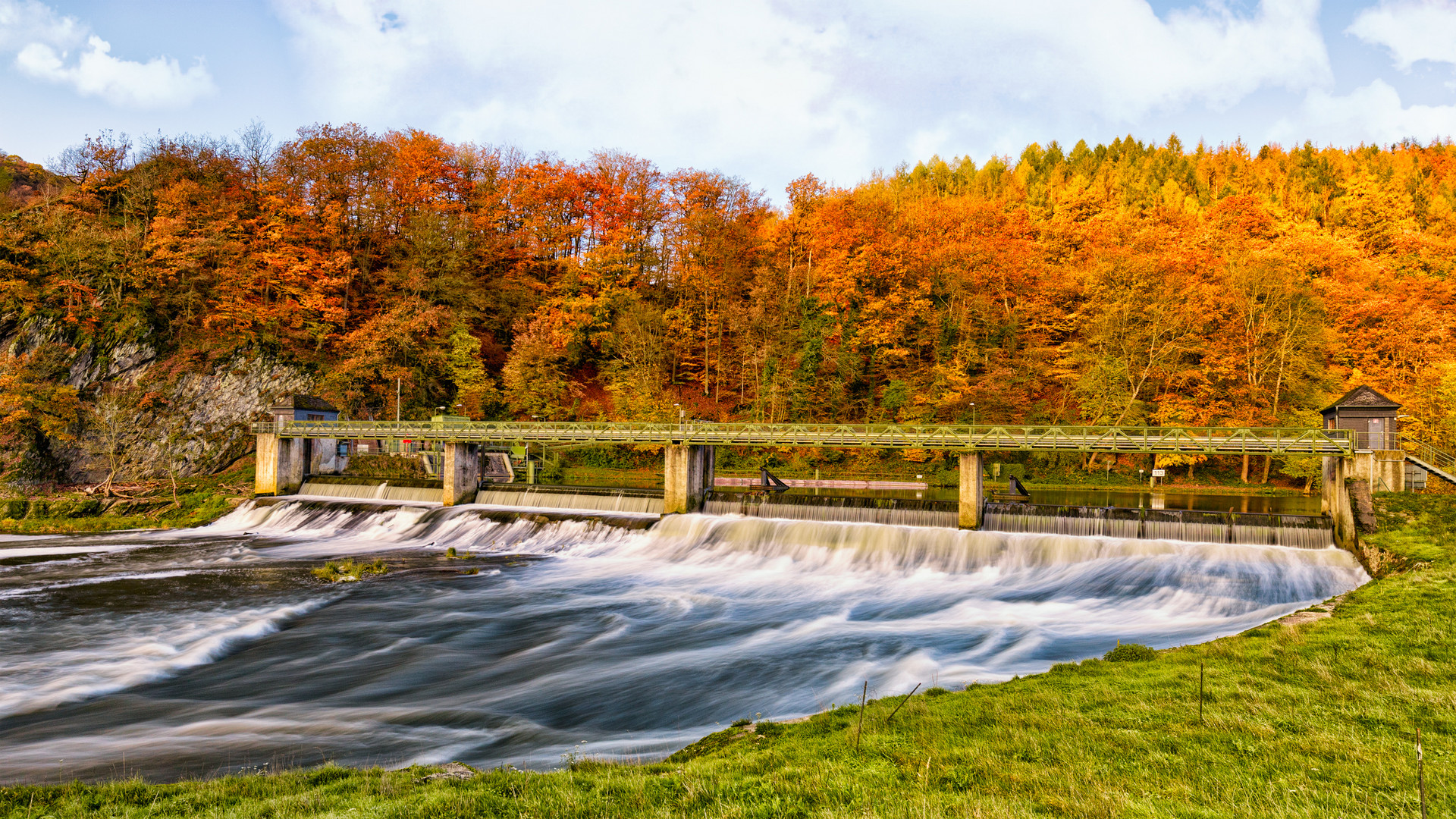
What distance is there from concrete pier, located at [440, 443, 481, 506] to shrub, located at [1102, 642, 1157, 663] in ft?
115

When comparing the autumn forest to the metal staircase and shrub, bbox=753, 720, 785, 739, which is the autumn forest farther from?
shrub, bbox=753, 720, 785, 739

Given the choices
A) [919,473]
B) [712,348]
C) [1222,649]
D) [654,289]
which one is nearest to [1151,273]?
[919,473]

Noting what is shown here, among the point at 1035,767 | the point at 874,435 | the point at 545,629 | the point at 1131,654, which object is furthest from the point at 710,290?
the point at 1035,767

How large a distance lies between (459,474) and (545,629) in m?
22.8

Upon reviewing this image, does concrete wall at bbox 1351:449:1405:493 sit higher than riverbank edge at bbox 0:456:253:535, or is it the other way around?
concrete wall at bbox 1351:449:1405:493

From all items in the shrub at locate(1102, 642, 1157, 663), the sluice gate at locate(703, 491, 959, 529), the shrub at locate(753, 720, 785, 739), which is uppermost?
the sluice gate at locate(703, 491, 959, 529)

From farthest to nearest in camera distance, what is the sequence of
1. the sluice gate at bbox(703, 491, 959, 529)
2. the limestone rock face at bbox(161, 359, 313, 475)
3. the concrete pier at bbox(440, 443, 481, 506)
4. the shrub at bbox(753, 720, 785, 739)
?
the limestone rock face at bbox(161, 359, 313, 475) → the concrete pier at bbox(440, 443, 481, 506) → the sluice gate at bbox(703, 491, 959, 529) → the shrub at bbox(753, 720, 785, 739)

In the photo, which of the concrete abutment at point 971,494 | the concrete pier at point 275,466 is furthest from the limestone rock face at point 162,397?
the concrete abutment at point 971,494

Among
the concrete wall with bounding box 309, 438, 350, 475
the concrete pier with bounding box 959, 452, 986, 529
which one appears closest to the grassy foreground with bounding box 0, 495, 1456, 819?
the concrete pier with bounding box 959, 452, 986, 529

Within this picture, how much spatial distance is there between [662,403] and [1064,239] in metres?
35.6

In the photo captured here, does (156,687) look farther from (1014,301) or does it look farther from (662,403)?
(1014,301)

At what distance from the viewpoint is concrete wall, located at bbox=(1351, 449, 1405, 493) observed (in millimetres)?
24703

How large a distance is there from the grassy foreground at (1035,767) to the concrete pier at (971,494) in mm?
17733

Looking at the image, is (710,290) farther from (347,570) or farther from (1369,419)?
(1369,419)
